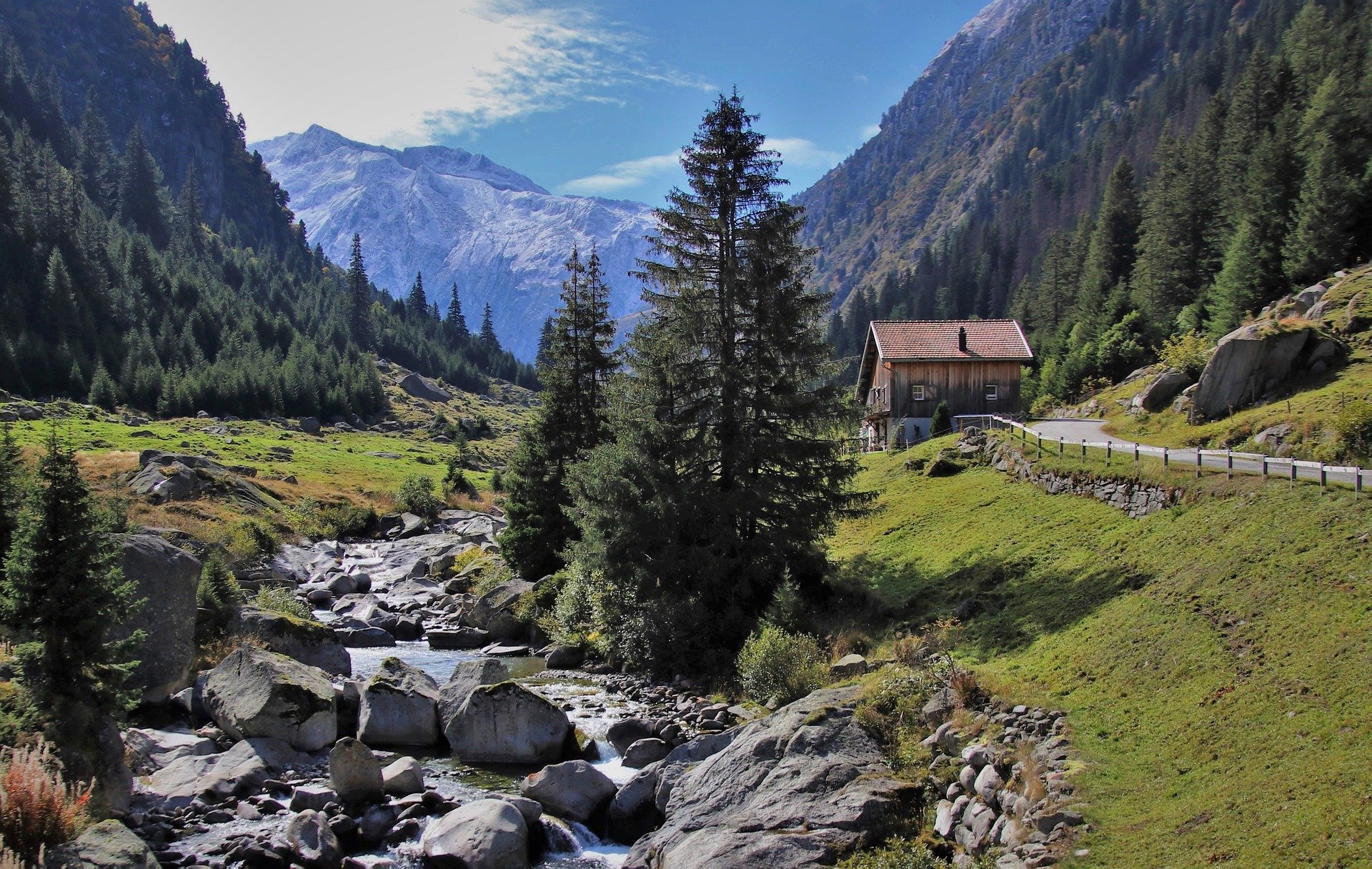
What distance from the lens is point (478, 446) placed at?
128 metres

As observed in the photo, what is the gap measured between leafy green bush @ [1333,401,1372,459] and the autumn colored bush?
27397 mm

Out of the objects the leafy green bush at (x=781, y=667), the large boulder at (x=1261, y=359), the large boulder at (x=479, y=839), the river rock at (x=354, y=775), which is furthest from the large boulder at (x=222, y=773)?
the large boulder at (x=1261, y=359)

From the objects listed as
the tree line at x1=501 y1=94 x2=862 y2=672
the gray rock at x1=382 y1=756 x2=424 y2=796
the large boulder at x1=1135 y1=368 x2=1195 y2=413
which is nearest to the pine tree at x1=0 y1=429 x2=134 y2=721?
the gray rock at x1=382 y1=756 x2=424 y2=796

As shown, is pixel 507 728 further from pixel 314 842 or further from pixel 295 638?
pixel 295 638

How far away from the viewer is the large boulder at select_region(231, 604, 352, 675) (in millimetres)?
27359

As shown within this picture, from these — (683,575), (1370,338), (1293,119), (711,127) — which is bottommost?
(683,575)

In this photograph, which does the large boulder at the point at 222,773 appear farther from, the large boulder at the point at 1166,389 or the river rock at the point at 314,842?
the large boulder at the point at 1166,389

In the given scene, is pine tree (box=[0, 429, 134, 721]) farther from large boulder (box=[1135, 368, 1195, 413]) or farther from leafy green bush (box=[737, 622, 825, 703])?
large boulder (box=[1135, 368, 1195, 413])

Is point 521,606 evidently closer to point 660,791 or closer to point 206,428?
point 660,791

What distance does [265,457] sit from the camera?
8294 cm

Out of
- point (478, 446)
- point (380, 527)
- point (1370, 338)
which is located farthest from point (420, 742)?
point (478, 446)

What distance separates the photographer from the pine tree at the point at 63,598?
15219mm

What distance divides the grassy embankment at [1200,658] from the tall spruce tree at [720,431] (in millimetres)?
4987

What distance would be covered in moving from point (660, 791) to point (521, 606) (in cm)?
2046
